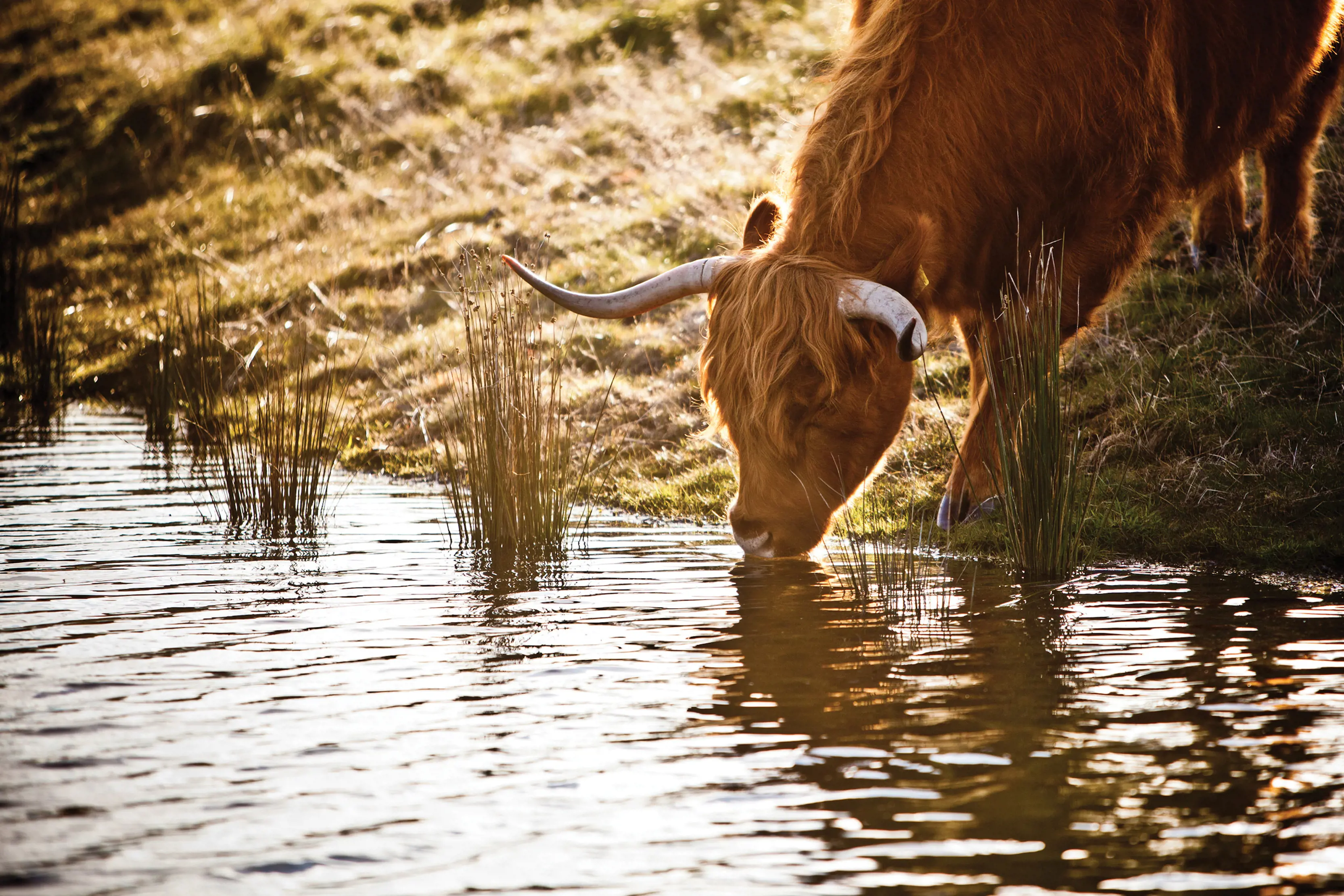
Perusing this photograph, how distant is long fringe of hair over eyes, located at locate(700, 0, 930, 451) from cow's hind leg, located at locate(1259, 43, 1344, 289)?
2544 millimetres

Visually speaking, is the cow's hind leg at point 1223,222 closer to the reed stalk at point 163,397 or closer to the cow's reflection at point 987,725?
the cow's reflection at point 987,725

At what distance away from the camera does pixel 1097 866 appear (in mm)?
2219

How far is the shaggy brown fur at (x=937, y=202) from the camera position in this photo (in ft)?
13.9

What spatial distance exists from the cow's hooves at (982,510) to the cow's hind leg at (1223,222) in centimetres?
246

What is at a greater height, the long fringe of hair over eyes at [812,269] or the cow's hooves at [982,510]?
the long fringe of hair over eyes at [812,269]

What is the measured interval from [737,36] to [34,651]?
10.2 m

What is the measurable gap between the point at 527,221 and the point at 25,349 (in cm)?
336

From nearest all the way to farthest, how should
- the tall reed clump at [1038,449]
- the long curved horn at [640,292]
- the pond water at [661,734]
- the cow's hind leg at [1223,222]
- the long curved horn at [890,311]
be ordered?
1. the pond water at [661,734]
2. the long curved horn at [890,311]
3. the tall reed clump at [1038,449]
4. the long curved horn at [640,292]
5. the cow's hind leg at [1223,222]

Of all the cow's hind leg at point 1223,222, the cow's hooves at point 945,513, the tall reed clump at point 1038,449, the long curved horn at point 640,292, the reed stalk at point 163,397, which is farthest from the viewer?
the reed stalk at point 163,397

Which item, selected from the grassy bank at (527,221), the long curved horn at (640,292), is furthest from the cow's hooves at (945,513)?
the long curved horn at (640,292)

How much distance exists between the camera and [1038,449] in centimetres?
414

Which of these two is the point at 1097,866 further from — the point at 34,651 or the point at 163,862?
the point at 34,651

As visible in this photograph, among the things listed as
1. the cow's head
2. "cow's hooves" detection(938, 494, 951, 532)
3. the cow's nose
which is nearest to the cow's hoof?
"cow's hooves" detection(938, 494, 951, 532)

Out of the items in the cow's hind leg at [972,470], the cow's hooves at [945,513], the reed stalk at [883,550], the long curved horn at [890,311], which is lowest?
the reed stalk at [883,550]
